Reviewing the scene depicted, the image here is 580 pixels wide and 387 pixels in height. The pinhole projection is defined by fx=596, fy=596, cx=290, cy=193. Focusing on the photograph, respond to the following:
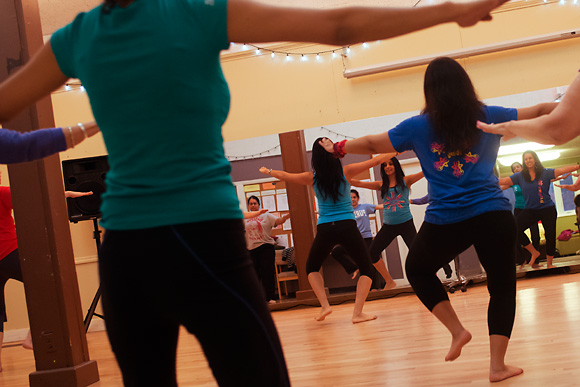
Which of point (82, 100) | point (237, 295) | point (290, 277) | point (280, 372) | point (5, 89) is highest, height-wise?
point (82, 100)

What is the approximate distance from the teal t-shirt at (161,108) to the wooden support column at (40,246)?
2670 millimetres

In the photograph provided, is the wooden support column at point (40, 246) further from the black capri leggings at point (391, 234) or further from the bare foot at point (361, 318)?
the black capri leggings at point (391, 234)

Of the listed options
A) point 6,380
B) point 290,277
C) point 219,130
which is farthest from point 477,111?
point 290,277

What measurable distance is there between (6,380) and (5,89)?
3875 millimetres

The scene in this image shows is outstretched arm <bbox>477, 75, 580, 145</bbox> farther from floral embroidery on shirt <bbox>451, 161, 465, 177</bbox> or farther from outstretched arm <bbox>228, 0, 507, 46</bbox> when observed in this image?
floral embroidery on shirt <bbox>451, 161, 465, 177</bbox>

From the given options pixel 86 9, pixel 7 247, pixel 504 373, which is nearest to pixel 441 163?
pixel 504 373

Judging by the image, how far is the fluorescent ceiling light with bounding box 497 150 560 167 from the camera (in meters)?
7.30

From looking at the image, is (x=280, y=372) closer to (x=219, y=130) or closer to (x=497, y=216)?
(x=219, y=130)

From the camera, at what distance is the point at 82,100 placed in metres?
8.63

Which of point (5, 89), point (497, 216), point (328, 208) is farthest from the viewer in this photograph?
point (328, 208)

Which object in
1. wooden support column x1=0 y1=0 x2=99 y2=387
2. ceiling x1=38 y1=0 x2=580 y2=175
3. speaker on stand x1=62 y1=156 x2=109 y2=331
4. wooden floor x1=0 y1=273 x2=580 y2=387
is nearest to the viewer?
wooden floor x1=0 y1=273 x2=580 y2=387

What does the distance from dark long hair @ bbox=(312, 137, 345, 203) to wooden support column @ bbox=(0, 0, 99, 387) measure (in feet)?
7.36

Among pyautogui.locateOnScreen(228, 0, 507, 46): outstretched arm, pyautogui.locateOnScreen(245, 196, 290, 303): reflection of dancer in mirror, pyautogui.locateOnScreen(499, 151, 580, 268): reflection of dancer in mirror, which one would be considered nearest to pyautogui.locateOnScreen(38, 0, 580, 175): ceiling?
pyautogui.locateOnScreen(499, 151, 580, 268): reflection of dancer in mirror

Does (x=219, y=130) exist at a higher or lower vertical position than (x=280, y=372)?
higher
